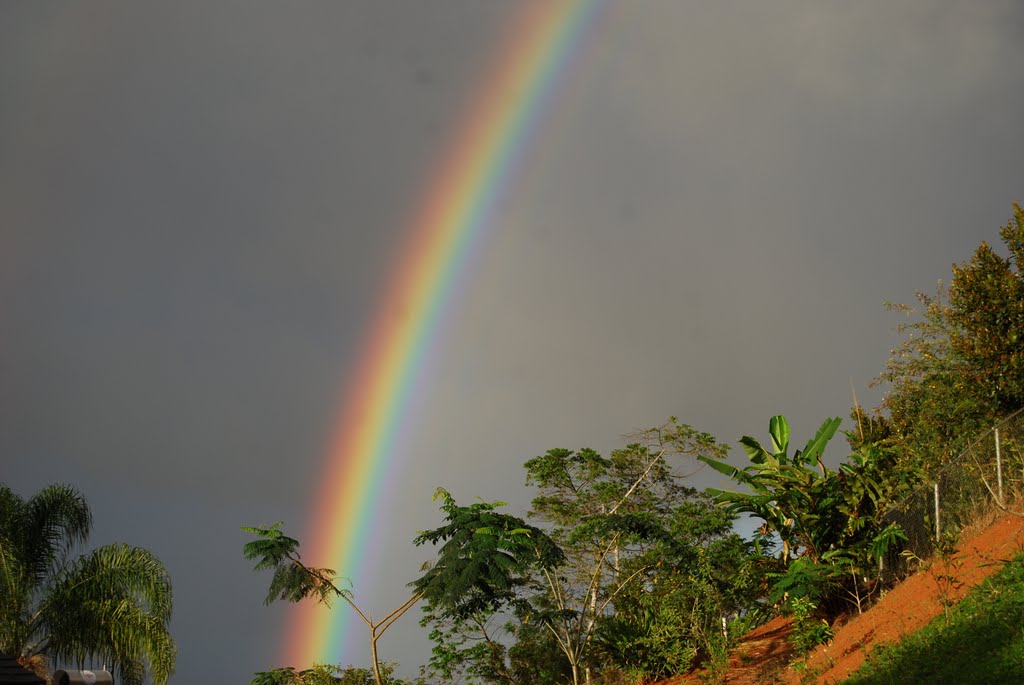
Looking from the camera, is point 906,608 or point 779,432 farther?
point 779,432

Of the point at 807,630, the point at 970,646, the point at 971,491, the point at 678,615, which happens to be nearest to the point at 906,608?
the point at 807,630

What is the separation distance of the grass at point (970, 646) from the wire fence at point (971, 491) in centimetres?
211

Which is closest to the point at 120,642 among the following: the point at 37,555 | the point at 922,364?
the point at 37,555

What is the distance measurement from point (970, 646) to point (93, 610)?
15.1 m

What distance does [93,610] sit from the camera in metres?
17.9

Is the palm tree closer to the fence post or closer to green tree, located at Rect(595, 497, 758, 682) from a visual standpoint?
green tree, located at Rect(595, 497, 758, 682)

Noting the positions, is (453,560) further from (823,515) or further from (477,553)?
(823,515)

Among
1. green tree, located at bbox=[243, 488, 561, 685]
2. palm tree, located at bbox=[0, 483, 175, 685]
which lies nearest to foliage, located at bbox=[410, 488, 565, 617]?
green tree, located at bbox=[243, 488, 561, 685]

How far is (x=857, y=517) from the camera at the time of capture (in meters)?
16.9

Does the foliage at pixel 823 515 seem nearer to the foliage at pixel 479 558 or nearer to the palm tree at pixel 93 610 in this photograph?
the foliage at pixel 479 558

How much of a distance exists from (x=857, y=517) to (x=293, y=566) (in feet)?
33.6

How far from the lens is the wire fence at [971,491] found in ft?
50.3

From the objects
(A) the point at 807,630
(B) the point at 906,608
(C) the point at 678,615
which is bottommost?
(B) the point at 906,608

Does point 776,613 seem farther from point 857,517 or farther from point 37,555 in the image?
point 37,555
